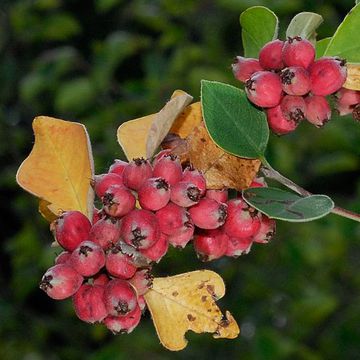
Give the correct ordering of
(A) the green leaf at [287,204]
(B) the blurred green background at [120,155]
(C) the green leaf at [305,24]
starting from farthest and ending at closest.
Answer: (B) the blurred green background at [120,155]
(C) the green leaf at [305,24]
(A) the green leaf at [287,204]

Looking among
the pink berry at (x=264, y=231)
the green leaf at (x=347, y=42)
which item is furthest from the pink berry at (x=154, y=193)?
the green leaf at (x=347, y=42)

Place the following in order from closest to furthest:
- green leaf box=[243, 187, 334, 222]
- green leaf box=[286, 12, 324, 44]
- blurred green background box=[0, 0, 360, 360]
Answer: green leaf box=[243, 187, 334, 222], green leaf box=[286, 12, 324, 44], blurred green background box=[0, 0, 360, 360]

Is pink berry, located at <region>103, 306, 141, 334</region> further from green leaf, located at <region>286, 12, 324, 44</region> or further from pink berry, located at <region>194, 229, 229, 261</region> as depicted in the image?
green leaf, located at <region>286, 12, 324, 44</region>

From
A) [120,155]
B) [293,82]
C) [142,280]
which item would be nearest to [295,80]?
[293,82]

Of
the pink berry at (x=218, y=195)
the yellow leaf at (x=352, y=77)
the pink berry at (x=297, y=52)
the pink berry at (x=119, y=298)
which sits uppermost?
the pink berry at (x=297, y=52)

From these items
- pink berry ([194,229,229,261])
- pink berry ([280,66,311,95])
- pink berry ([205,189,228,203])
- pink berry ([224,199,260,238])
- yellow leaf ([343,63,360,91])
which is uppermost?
pink berry ([280,66,311,95])

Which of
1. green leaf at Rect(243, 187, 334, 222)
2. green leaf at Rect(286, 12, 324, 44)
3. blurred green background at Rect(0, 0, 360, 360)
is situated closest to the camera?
green leaf at Rect(243, 187, 334, 222)

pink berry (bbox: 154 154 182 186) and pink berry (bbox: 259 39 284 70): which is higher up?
pink berry (bbox: 259 39 284 70)

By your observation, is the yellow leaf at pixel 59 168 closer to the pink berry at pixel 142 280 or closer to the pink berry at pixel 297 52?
the pink berry at pixel 142 280

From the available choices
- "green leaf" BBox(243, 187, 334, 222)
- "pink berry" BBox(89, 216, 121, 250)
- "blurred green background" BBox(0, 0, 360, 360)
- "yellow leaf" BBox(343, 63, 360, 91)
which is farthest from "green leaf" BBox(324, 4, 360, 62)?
"blurred green background" BBox(0, 0, 360, 360)
